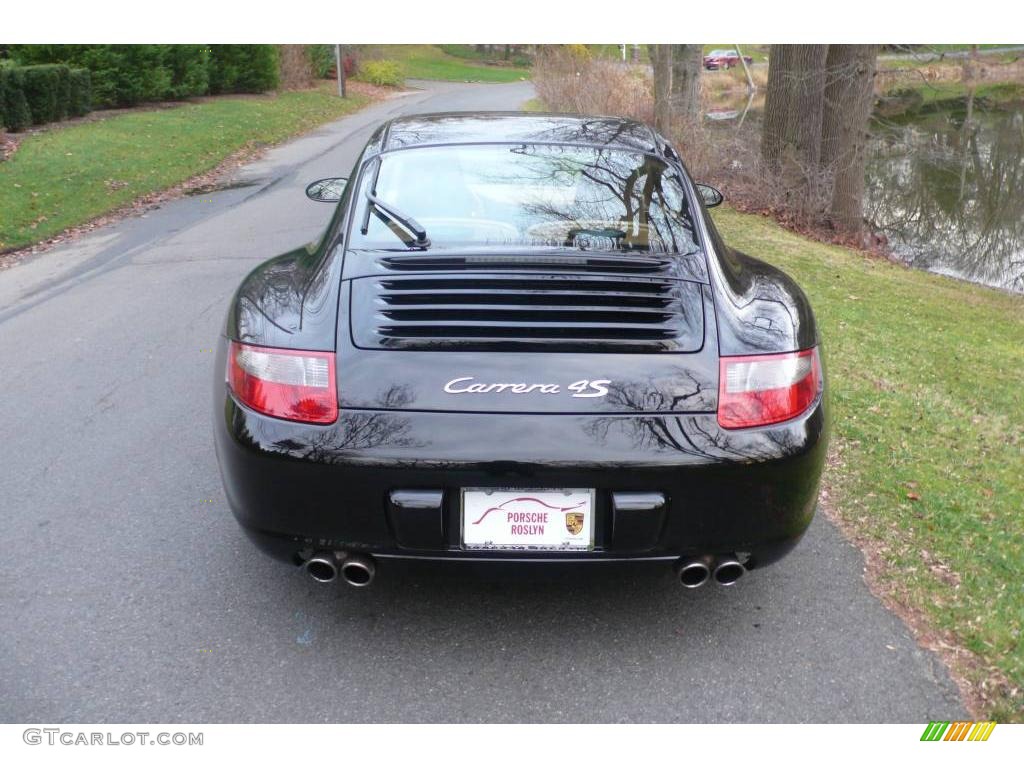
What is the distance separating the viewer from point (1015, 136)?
23.1 m

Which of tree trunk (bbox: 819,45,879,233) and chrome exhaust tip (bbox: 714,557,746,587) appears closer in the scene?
chrome exhaust tip (bbox: 714,557,746,587)

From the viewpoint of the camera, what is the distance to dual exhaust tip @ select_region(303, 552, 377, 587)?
8.73 feet

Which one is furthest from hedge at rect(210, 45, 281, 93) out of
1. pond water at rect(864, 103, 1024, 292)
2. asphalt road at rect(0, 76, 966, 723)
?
asphalt road at rect(0, 76, 966, 723)

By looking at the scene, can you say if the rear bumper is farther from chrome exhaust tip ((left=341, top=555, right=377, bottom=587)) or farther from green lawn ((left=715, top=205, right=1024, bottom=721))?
green lawn ((left=715, top=205, right=1024, bottom=721))

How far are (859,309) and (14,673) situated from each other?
737 cm

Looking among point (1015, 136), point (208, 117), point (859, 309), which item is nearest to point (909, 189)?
point (1015, 136)

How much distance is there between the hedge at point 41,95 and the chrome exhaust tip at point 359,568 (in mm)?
16952

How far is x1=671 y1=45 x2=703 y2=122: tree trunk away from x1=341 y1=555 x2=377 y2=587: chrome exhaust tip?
1485 centimetres

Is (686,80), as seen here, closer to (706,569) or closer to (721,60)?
(706,569)

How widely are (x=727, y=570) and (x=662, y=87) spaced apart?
15.6m

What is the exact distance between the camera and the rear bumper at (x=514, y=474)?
247cm

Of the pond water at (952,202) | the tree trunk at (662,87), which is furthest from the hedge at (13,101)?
the pond water at (952,202)

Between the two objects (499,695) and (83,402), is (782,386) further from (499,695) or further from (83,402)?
(83,402)
